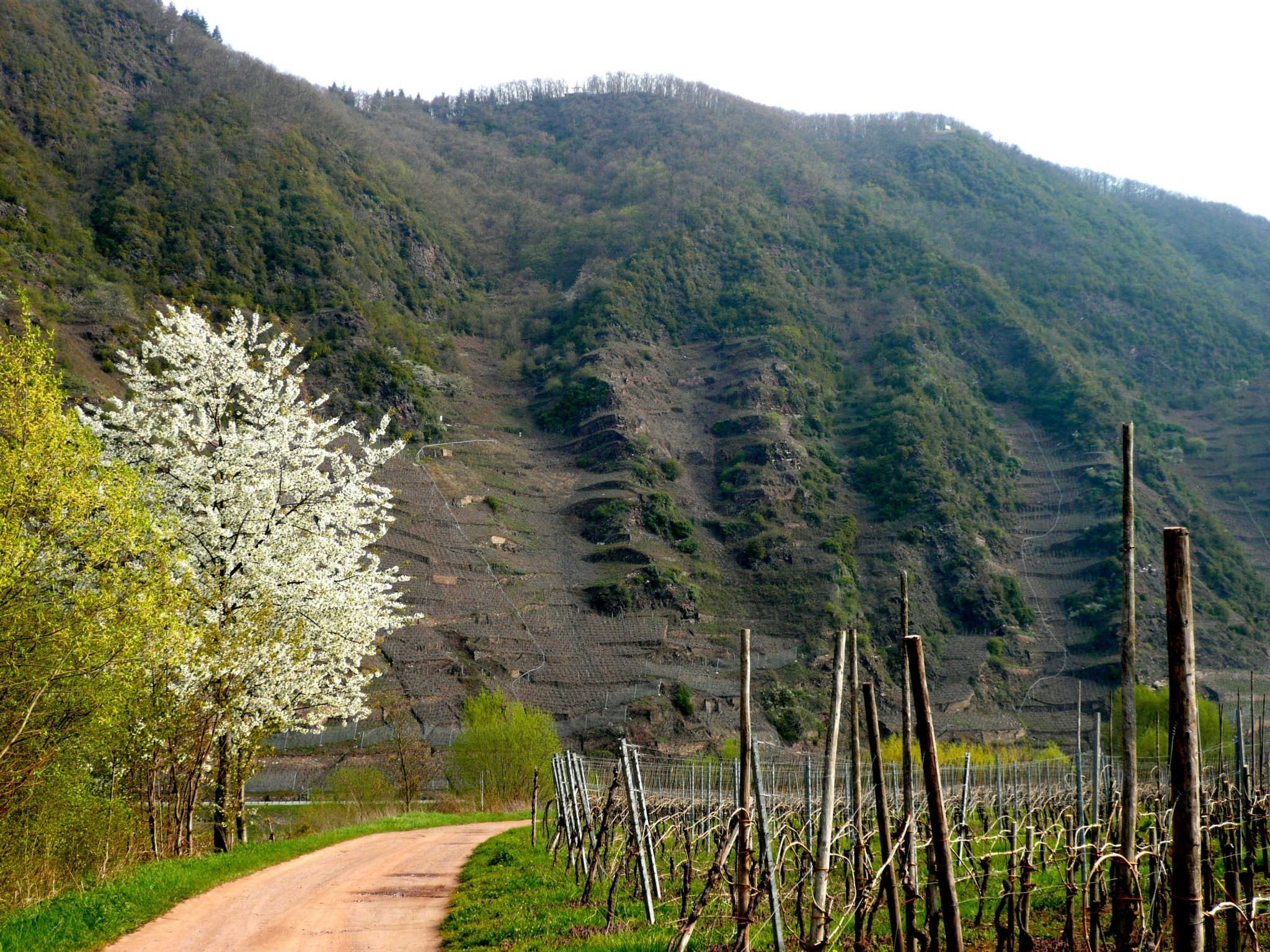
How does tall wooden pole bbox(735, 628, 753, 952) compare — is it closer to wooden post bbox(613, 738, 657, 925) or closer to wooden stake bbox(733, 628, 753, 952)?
wooden stake bbox(733, 628, 753, 952)

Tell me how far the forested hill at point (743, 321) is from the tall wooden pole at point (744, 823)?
178 ft

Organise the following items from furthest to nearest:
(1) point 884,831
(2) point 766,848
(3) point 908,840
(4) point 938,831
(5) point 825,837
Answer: (3) point 908,840 → (2) point 766,848 → (1) point 884,831 → (5) point 825,837 → (4) point 938,831

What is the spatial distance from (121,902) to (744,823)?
305 inches

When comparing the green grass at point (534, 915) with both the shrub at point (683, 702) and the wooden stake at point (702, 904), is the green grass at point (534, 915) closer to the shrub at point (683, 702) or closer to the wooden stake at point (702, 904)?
the wooden stake at point (702, 904)

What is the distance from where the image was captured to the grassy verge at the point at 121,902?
8961 millimetres

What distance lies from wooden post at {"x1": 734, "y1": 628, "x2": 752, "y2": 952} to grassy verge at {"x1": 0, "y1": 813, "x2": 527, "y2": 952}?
21.2 ft

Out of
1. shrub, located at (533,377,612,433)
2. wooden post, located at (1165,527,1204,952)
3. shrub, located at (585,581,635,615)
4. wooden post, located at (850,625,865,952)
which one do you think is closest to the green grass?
wooden post, located at (850,625,865,952)

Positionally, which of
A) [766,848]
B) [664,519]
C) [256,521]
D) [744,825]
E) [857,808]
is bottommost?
[766,848]

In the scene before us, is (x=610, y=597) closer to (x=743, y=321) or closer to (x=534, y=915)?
(x=743, y=321)

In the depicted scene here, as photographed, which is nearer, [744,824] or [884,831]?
[884,831]

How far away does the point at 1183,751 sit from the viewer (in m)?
4.04

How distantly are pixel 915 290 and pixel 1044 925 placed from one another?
12363 centimetres

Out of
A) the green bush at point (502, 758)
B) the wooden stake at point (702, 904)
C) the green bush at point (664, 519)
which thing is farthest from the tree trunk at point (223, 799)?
the green bush at point (664, 519)

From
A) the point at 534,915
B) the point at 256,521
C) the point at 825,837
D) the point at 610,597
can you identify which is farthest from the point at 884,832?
the point at 610,597
